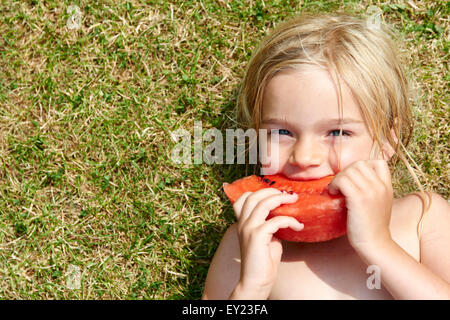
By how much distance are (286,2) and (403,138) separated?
1.36 metres

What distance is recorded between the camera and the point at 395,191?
3.43 metres

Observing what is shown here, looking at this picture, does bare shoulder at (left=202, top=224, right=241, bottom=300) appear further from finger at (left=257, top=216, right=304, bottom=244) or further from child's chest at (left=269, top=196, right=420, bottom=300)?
finger at (left=257, top=216, right=304, bottom=244)

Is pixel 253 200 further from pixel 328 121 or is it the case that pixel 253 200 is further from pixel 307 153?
pixel 328 121

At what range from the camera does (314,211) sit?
2.42 m

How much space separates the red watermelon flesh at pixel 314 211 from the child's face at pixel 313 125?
7cm

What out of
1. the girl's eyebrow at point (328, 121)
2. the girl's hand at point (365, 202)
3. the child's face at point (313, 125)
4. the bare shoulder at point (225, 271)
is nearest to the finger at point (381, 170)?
the girl's hand at point (365, 202)

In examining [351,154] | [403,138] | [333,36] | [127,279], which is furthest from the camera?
[127,279]

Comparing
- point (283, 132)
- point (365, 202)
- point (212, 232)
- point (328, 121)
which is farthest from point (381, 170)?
point (212, 232)

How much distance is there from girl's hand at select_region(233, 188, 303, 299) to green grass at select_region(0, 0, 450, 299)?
44.2 inches

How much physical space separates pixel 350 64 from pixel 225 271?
1.46 m

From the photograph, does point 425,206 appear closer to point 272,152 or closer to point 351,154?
point 351,154

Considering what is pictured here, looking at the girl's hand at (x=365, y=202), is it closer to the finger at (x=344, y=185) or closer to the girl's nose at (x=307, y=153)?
the finger at (x=344, y=185)

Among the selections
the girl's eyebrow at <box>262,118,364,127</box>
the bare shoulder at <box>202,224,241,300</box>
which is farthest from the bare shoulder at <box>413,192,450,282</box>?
the bare shoulder at <box>202,224,241,300</box>
